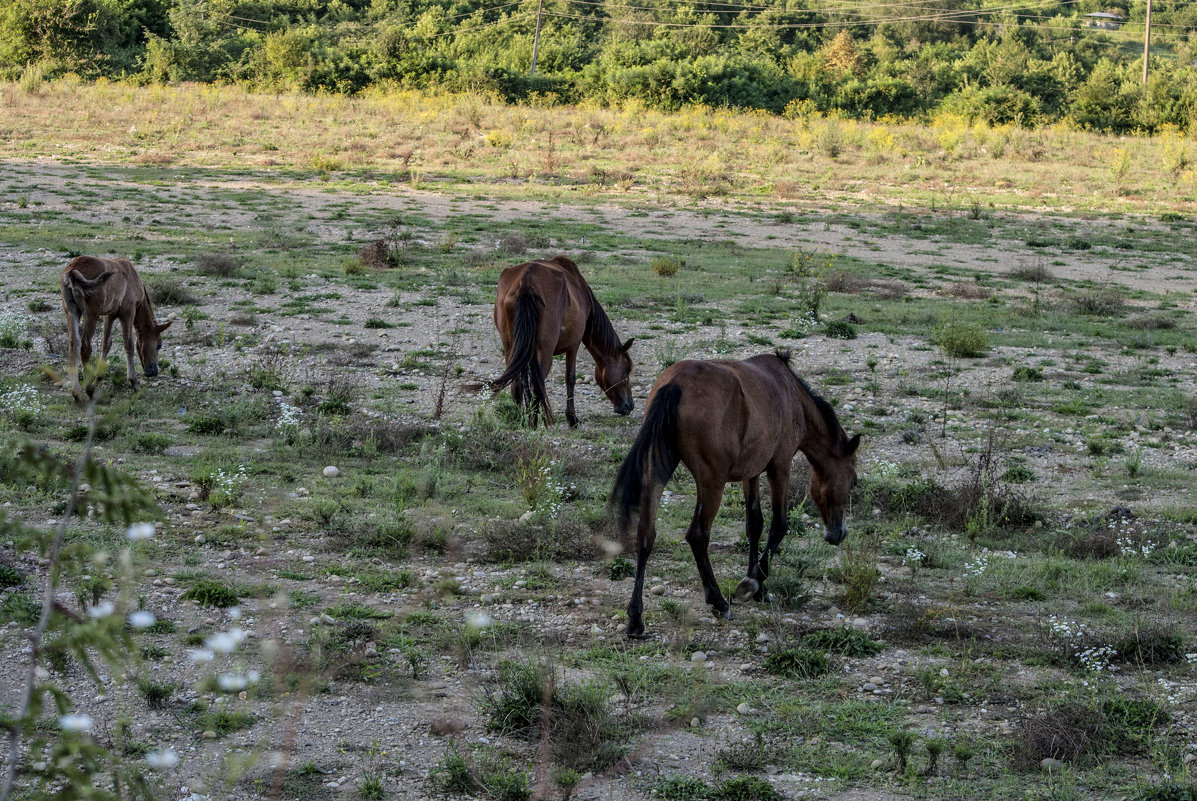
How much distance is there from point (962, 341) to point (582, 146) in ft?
70.3

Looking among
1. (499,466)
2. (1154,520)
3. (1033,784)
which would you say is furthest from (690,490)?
(1033,784)

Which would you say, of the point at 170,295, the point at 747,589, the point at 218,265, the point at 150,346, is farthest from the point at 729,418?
Answer: the point at 218,265

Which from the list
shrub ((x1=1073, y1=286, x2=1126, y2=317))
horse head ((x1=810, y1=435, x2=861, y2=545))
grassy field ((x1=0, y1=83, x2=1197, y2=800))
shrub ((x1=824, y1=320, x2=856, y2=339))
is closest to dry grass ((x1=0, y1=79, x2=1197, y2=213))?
grassy field ((x1=0, y1=83, x2=1197, y2=800))

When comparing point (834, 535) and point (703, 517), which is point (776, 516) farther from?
point (703, 517)

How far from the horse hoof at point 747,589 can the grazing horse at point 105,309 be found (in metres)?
6.37

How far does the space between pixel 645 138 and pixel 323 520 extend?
28291 millimetres

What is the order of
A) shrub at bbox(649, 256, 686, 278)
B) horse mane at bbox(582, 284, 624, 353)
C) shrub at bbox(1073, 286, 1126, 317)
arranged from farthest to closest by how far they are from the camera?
shrub at bbox(649, 256, 686, 278)
shrub at bbox(1073, 286, 1126, 317)
horse mane at bbox(582, 284, 624, 353)

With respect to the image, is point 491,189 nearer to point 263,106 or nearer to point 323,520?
point 263,106

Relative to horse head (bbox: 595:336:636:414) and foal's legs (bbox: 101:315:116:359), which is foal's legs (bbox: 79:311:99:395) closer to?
foal's legs (bbox: 101:315:116:359)

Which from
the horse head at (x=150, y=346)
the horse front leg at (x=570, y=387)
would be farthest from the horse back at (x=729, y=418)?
the horse head at (x=150, y=346)

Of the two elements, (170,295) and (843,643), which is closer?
(843,643)

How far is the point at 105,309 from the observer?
33.7 feet

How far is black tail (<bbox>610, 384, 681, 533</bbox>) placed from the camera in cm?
583

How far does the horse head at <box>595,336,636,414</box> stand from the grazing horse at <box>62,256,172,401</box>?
14.9ft
